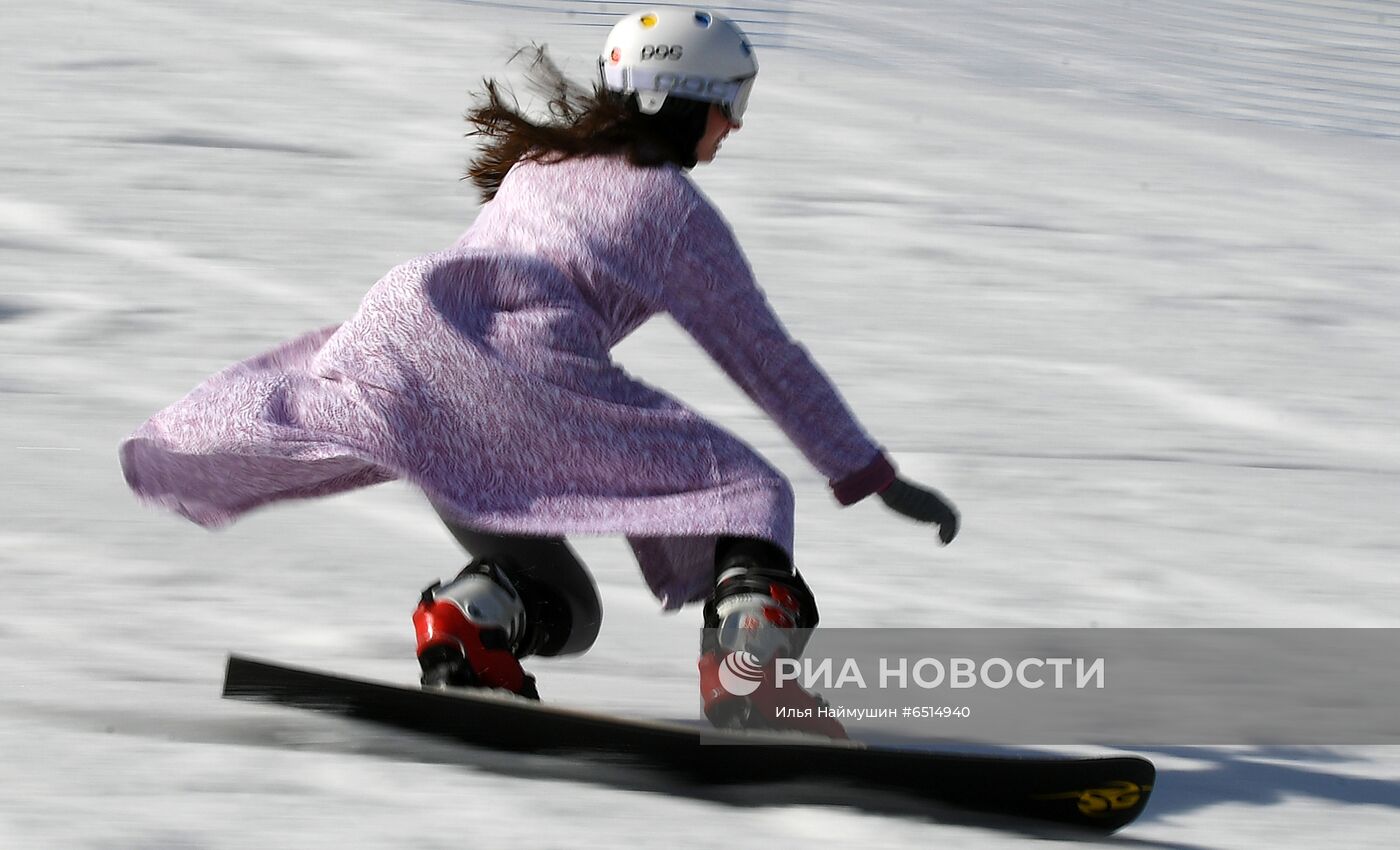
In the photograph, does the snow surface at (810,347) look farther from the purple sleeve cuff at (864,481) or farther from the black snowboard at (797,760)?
the purple sleeve cuff at (864,481)

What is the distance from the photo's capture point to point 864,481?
9.45 ft

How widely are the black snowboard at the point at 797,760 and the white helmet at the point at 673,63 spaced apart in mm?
922

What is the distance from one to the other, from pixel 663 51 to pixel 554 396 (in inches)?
21.7

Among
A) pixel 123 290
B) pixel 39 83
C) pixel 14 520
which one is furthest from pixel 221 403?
pixel 39 83

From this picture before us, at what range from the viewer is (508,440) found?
276 centimetres

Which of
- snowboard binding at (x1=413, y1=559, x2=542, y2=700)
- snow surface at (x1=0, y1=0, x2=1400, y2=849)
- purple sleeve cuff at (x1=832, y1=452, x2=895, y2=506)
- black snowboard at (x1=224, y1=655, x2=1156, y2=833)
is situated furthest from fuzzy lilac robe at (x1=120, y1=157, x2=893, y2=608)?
snow surface at (x1=0, y1=0, x2=1400, y2=849)

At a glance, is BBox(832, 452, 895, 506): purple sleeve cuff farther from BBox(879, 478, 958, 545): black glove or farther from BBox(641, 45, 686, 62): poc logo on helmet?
BBox(641, 45, 686, 62): poc logo on helmet

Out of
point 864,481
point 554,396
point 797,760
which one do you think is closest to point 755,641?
point 797,760

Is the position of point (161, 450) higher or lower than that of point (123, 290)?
higher

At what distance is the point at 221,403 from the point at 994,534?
2.52 metres

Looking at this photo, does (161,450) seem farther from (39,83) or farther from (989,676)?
(39,83)

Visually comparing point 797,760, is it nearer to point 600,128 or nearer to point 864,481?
point 864,481

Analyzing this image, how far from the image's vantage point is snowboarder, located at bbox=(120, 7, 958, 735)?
2.75m

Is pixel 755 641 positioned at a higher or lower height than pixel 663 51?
lower
